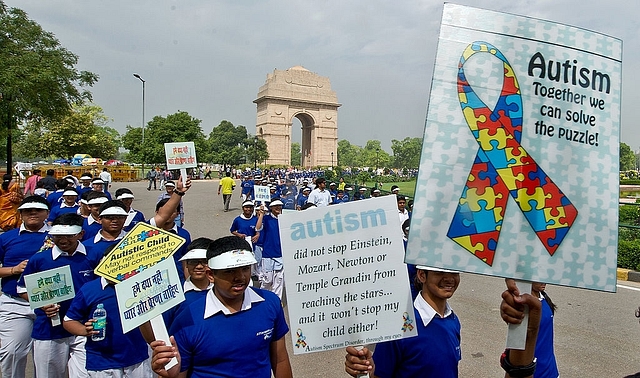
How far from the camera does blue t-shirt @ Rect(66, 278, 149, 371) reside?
3.56 m

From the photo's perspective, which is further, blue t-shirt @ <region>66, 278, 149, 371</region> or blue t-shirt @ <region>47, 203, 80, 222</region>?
blue t-shirt @ <region>47, 203, 80, 222</region>

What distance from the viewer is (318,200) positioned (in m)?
12.8

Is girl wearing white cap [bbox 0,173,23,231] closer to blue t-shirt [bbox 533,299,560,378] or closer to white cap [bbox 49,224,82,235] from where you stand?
white cap [bbox 49,224,82,235]

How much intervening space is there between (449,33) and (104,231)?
12.9 ft

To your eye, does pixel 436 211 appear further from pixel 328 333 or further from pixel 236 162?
pixel 236 162

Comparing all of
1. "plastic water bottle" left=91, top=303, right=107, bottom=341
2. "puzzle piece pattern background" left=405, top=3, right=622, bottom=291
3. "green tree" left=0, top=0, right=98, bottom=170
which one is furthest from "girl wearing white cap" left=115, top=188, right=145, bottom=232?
"green tree" left=0, top=0, right=98, bottom=170

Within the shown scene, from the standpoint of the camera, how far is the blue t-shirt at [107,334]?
3.56 m

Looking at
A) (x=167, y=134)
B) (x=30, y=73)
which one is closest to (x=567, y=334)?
(x=30, y=73)

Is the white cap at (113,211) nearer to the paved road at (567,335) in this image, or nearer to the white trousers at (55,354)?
the white trousers at (55,354)

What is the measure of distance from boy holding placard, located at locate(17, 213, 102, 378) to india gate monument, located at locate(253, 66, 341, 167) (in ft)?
229

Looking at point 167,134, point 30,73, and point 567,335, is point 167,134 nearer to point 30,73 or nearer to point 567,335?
point 30,73

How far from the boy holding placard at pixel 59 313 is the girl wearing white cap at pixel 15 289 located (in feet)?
1.16

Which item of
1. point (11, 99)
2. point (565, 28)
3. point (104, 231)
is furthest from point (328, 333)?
point (11, 99)

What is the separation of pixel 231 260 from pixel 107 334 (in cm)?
151
